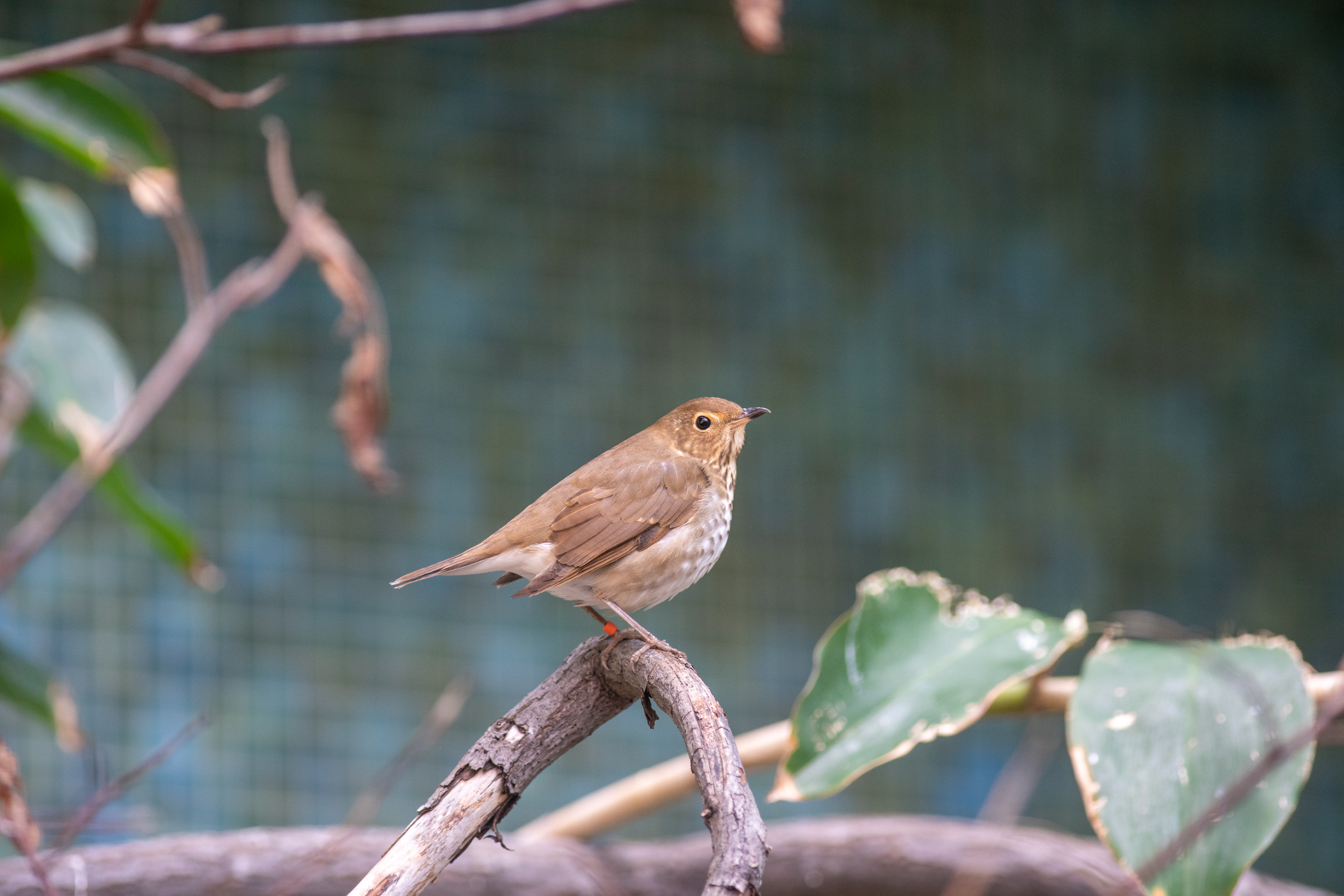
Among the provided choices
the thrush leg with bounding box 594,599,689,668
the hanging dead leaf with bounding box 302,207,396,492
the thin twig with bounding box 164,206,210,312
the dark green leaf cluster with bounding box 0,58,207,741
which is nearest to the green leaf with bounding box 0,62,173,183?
the dark green leaf cluster with bounding box 0,58,207,741

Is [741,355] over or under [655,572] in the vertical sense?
under

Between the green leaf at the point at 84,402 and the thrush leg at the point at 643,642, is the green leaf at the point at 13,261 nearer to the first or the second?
the green leaf at the point at 84,402

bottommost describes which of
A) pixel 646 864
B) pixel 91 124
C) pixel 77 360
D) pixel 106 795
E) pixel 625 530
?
pixel 646 864

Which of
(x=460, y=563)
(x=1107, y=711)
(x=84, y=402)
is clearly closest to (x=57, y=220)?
(x=84, y=402)

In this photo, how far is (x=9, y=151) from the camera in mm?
3143

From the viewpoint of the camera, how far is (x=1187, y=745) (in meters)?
1.32

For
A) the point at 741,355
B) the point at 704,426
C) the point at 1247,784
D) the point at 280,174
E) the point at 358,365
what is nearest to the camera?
the point at 1247,784

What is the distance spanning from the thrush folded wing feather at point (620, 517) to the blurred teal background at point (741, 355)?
196 cm

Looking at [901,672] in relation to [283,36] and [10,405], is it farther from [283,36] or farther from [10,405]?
[10,405]

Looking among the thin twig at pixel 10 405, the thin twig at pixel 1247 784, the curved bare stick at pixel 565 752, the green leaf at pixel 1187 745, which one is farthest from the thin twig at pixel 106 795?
the green leaf at pixel 1187 745

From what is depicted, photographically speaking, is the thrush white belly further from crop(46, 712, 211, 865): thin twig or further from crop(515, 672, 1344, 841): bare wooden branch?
crop(46, 712, 211, 865): thin twig

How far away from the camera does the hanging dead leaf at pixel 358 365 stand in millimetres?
1693

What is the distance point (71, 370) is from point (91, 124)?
37 centimetres

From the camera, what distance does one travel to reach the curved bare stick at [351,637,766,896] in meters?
0.81
